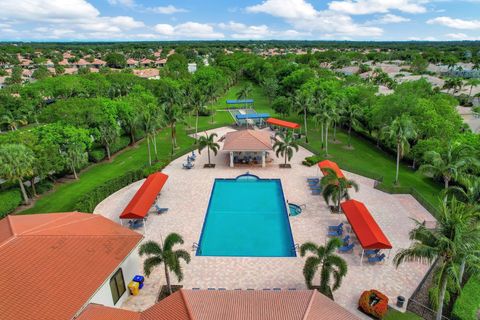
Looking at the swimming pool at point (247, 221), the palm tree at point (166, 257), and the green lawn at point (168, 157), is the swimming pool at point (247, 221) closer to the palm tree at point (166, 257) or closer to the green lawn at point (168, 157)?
the palm tree at point (166, 257)

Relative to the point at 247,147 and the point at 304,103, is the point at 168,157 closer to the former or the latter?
the point at 247,147

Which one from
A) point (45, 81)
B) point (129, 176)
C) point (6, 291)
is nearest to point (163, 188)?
point (129, 176)

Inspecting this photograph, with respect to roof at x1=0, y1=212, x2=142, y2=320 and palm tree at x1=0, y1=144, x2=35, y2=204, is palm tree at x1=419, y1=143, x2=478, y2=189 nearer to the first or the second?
roof at x1=0, y1=212, x2=142, y2=320

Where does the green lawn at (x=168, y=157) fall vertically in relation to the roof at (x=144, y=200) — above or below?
below

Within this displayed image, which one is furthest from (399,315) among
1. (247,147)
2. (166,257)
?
(247,147)

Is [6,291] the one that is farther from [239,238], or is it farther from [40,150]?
[40,150]

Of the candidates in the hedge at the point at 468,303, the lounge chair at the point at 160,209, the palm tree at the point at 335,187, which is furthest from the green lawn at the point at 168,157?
the hedge at the point at 468,303

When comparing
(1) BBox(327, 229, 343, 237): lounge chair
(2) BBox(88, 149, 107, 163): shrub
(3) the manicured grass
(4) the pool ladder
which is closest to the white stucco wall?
(4) the pool ladder
